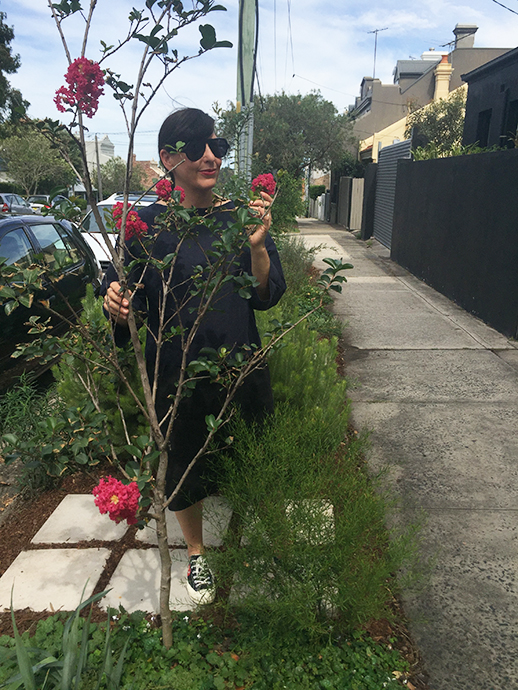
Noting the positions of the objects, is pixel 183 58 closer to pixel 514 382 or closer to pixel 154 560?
pixel 154 560

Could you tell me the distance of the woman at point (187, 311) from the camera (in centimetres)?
231

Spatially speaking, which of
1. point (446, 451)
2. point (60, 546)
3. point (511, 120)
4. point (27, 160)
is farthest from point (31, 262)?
point (27, 160)

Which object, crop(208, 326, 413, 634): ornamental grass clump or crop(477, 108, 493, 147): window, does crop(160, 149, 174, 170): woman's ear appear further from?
crop(477, 108, 493, 147): window

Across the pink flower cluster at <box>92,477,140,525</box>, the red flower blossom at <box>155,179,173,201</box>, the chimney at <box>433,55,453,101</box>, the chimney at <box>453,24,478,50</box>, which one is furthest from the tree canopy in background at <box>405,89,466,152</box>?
the pink flower cluster at <box>92,477,140,525</box>

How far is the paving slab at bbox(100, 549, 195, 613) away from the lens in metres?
2.51

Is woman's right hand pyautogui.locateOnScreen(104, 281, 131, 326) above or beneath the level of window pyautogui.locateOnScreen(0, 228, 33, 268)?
above

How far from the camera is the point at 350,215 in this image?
24.6 metres

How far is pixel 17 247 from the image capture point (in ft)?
17.7

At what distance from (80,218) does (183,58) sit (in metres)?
0.69

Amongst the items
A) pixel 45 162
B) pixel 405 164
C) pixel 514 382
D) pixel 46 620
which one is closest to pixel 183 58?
pixel 46 620

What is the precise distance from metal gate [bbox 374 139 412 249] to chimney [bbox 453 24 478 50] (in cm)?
2232

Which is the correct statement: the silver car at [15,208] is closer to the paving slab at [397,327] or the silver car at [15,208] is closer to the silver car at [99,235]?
the silver car at [99,235]

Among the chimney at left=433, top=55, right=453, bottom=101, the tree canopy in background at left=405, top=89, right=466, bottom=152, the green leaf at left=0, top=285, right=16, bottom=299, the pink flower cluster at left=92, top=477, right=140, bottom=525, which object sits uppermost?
the chimney at left=433, top=55, right=453, bottom=101

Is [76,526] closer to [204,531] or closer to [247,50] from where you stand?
[204,531]
